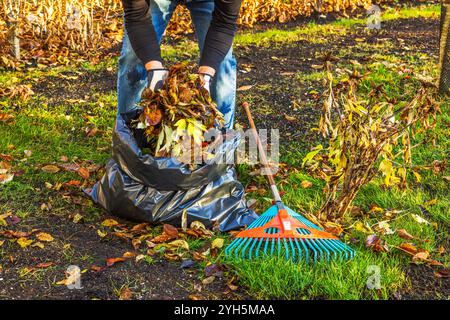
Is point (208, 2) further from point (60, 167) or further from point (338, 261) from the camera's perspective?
point (338, 261)

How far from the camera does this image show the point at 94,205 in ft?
12.0

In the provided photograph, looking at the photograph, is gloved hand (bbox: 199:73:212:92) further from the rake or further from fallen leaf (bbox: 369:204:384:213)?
fallen leaf (bbox: 369:204:384:213)

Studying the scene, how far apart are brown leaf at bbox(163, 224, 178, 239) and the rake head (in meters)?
0.32

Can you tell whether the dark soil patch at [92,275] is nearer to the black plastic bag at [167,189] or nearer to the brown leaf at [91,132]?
the black plastic bag at [167,189]

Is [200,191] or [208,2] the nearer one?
[200,191]

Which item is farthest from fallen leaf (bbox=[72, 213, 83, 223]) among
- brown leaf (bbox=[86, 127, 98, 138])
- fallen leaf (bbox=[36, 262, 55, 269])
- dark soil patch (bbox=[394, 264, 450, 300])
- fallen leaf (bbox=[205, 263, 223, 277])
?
dark soil patch (bbox=[394, 264, 450, 300])

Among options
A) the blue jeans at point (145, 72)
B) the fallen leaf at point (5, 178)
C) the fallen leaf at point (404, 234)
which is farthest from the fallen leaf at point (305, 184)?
the fallen leaf at point (5, 178)

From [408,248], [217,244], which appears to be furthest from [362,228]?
[217,244]

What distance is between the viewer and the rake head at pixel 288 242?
3.04 meters

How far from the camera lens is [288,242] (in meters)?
3.21

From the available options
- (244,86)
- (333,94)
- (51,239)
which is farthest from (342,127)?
(244,86)

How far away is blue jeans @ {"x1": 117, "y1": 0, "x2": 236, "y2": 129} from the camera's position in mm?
3859

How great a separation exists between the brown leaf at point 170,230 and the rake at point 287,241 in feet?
1.07
